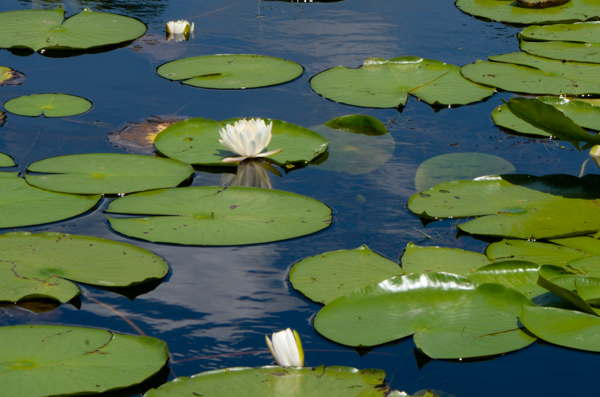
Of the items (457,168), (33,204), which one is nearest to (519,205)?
(457,168)

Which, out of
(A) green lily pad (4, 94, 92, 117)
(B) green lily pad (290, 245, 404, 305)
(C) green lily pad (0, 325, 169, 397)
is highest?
(A) green lily pad (4, 94, 92, 117)

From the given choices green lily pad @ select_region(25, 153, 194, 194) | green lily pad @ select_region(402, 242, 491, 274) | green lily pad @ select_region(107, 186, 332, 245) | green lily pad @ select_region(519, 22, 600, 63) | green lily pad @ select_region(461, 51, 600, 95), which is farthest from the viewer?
green lily pad @ select_region(519, 22, 600, 63)

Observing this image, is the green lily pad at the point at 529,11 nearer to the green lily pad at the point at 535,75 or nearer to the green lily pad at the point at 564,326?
the green lily pad at the point at 535,75

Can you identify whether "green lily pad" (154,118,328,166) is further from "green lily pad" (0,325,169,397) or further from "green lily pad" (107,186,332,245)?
"green lily pad" (0,325,169,397)

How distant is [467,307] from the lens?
184 centimetres

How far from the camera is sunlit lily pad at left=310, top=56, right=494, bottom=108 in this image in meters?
3.45

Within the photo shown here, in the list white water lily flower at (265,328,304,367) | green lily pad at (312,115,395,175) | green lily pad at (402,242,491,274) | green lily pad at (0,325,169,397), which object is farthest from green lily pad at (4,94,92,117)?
white water lily flower at (265,328,304,367)

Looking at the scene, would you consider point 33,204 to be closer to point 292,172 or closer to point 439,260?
point 292,172

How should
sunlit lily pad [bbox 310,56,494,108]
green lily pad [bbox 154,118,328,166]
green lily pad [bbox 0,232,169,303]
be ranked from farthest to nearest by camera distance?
sunlit lily pad [bbox 310,56,494,108], green lily pad [bbox 154,118,328,166], green lily pad [bbox 0,232,169,303]

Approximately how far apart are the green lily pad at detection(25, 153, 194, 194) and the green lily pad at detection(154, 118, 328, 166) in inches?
5.0

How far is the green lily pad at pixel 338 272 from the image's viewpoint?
1930 mm

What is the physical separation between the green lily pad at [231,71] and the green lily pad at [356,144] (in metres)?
0.66

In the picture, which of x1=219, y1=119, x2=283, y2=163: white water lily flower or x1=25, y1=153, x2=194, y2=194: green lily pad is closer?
x1=25, y1=153, x2=194, y2=194: green lily pad

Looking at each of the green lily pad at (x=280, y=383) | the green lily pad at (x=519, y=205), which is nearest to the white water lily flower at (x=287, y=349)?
the green lily pad at (x=280, y=383)
